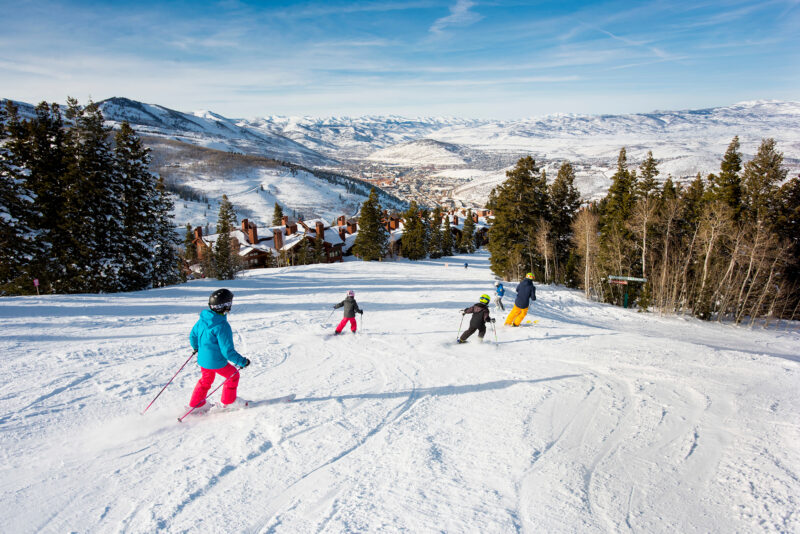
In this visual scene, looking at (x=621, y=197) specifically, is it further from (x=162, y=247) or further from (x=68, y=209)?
(x=68, y=209)

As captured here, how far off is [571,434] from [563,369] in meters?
2.94

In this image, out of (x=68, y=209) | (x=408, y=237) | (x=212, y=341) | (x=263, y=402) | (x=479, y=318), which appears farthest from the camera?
(x=408, y=237)

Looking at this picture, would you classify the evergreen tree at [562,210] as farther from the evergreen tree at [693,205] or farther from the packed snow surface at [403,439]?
the packed snow surface at [403,439]

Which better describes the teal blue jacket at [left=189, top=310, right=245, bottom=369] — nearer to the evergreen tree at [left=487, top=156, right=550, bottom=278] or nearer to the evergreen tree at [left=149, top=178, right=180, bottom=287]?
the evergreen tree at [left=149, top=178, right=180, bottom=287]

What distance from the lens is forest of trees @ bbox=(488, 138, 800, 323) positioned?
22.8m

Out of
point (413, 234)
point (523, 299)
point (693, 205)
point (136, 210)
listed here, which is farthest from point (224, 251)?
point (693, 205)

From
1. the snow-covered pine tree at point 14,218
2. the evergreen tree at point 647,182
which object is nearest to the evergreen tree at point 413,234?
the evergreen tree at point 647,182

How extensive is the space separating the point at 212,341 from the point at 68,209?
73.5 feet

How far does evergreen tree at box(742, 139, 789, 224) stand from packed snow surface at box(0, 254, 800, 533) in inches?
831

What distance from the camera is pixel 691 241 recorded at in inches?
1003

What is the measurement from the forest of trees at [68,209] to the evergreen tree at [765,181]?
3957cm

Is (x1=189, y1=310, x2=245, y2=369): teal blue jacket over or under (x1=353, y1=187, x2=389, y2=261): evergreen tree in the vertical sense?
under

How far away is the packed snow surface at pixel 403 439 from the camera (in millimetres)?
3896

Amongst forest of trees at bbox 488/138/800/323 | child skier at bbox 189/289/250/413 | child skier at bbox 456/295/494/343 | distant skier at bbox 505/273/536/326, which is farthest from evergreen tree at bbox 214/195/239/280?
child skier at bbox 189/289/250/413
